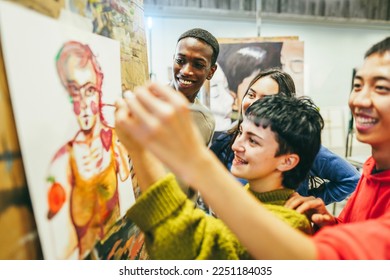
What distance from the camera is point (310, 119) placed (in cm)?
77

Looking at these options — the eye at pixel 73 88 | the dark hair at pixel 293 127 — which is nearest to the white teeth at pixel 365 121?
the dark hair at pixel 293 127

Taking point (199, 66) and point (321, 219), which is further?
point (199, 66)

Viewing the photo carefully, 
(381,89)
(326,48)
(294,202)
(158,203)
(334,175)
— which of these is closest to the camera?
(158,203)

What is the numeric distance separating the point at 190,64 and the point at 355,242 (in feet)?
3.05

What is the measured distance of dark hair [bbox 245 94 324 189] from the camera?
758 millimetres

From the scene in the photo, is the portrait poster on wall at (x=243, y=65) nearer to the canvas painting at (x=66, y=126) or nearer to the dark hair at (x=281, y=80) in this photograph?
the dark hair at (x=281, y=80)

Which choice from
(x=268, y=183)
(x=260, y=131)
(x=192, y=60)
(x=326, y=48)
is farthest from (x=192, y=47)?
(x=326, y=48)

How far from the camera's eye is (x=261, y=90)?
118 cm

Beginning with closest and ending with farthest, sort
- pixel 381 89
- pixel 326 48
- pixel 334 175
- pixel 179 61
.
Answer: pixel 381 89
pixel 334 175
pixel 179 61
pixel 326 48

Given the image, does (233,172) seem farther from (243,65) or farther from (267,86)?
(243,65)

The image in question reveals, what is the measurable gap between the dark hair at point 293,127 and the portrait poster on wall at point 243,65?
42.0 inches

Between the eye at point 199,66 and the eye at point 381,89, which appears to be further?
the eye at point 199,66

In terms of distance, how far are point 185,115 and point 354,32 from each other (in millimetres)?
2109

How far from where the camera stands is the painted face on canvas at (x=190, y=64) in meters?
1.19
